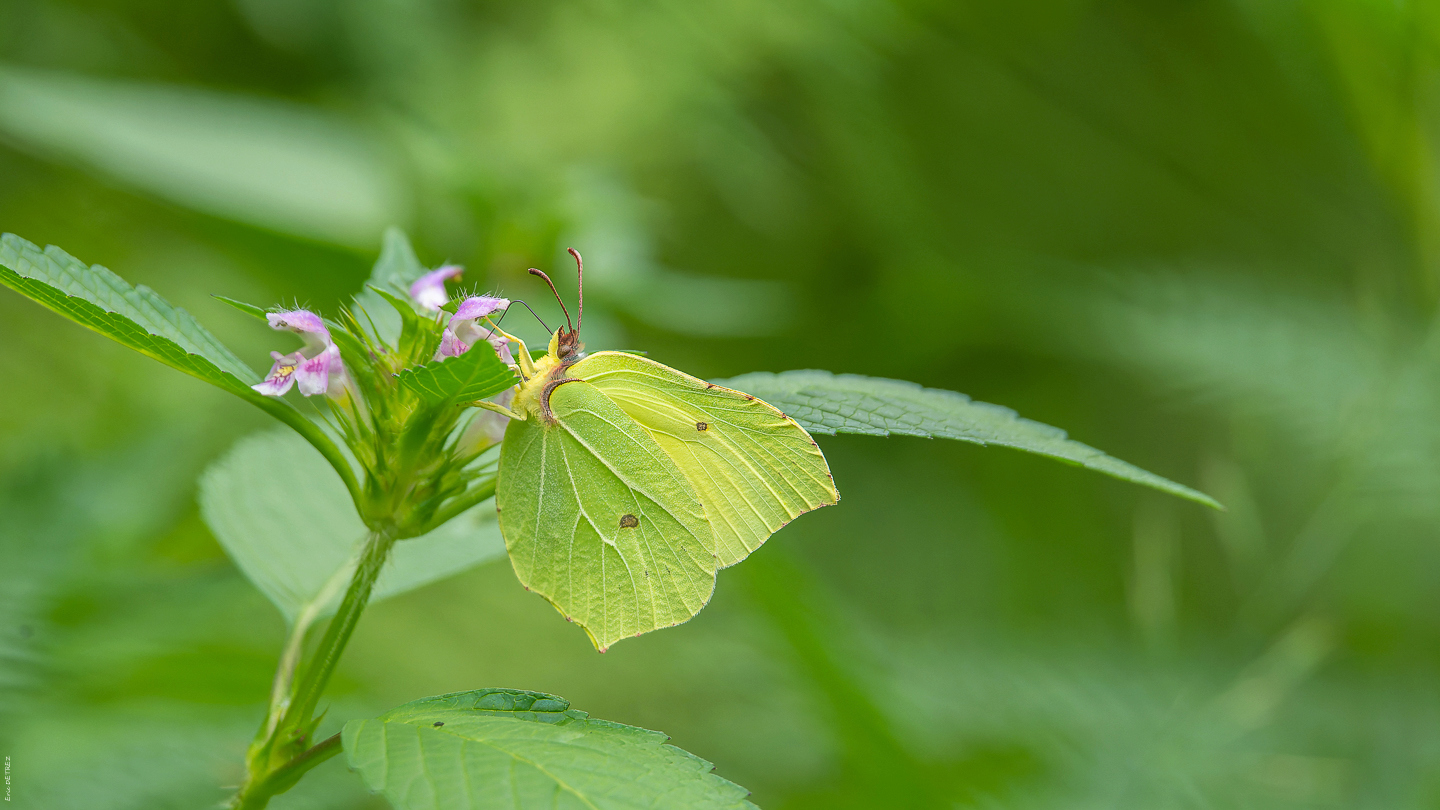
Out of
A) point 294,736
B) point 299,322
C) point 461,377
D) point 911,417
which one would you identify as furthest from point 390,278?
point 911,417

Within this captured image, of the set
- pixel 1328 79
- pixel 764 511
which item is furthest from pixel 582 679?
pixel 1328 79

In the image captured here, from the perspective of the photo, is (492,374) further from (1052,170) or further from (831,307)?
(1052,170)

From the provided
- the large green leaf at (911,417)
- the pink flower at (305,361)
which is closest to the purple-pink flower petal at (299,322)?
the pink flower at (305,361)

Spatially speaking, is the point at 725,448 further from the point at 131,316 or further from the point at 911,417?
the point at 131,316

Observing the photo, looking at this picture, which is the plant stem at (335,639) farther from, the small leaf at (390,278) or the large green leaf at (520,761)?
the small leaf at (390,278)

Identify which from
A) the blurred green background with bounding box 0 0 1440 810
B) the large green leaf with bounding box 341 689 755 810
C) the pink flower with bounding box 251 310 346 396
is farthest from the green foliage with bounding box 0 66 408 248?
the large green leaf with bounding box 341 689 755 810

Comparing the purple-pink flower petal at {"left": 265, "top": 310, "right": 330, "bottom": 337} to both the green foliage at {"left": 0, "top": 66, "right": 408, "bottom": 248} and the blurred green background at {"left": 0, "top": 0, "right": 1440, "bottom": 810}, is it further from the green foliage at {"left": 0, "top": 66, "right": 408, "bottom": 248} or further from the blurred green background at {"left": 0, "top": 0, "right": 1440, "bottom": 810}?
the green foliage at {"left": 0, "top": 66, "right": 408, "bottom": 248}

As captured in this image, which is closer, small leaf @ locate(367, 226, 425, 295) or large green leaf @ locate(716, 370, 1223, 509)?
large green leaf @ locate(716, 370, 1223, 509)
